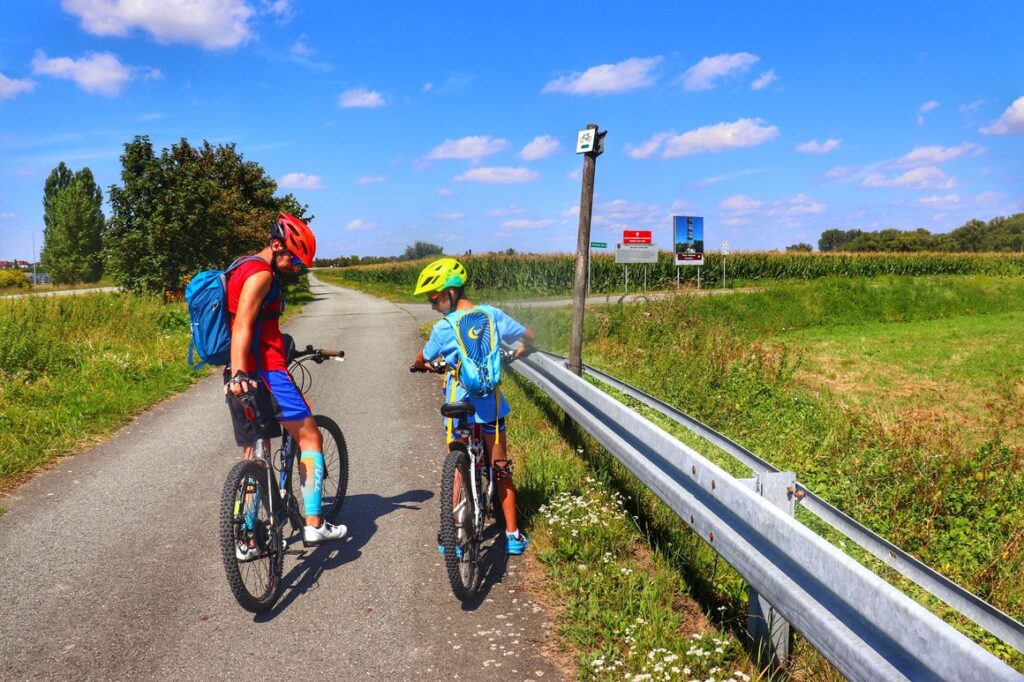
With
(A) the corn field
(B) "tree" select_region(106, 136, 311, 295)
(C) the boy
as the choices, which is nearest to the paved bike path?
(C) the boy

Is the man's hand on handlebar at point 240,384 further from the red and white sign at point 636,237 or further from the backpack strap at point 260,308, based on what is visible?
the red and white sign at point 636,237

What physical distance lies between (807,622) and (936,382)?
1365cm

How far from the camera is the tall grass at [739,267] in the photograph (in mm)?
41281

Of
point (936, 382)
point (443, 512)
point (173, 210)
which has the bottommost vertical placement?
point (936, 382)

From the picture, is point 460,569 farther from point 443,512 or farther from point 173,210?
point 173,210

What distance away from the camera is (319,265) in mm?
174125

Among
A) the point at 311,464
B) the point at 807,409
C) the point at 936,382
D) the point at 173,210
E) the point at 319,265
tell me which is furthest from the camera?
the point at 319,265

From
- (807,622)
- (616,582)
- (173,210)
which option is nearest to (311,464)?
(616,582)

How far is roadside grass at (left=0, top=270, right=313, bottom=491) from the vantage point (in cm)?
782

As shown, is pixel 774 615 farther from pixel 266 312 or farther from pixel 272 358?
pixel 266 312

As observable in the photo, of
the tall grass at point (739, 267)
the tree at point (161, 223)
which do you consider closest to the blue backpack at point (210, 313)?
the tree at point (161, 223)

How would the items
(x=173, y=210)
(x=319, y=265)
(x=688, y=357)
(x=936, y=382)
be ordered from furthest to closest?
(x=319, y=265) < (x=173, y=210) < (x=936, y=382) < (x=688, y=357)

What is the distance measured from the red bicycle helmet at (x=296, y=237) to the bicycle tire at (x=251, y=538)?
118cm

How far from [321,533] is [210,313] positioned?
1507 mm
